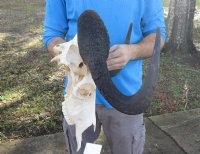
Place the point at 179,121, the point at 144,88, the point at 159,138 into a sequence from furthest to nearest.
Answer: the point at 179,121
the point at 159,138
the point at 144,88

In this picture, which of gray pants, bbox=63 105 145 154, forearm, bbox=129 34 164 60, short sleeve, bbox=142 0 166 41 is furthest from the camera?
gray pants, bbox=63 105 145 154

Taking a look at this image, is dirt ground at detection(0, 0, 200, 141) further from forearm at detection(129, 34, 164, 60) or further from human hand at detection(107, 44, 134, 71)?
human hand at detection(107, 44, 134, 71)

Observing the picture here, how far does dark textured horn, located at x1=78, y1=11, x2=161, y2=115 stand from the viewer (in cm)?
155

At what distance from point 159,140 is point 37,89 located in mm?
2023

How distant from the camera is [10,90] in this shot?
5.34 m

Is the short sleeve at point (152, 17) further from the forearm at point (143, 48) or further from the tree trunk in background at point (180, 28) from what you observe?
the tree trunk in background at point (180, 28)

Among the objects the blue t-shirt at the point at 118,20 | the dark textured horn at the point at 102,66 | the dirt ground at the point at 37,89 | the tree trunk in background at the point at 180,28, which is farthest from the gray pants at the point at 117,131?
the tree trunk in background at the point at 180,28

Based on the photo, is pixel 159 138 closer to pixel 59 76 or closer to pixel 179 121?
pixel 179 121

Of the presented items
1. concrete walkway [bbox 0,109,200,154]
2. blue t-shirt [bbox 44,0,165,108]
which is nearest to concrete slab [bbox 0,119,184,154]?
concrete walkway [bbox 0,109,200,154]

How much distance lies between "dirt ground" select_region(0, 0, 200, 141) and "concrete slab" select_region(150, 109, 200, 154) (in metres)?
0.25

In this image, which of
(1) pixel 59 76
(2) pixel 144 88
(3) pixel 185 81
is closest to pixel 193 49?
(3) pixel 185 81

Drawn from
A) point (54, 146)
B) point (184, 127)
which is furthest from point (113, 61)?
point (184, 127)

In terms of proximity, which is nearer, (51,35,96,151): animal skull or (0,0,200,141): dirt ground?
(51,35,96,151): animal skull

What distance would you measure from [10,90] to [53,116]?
1.07 metres
